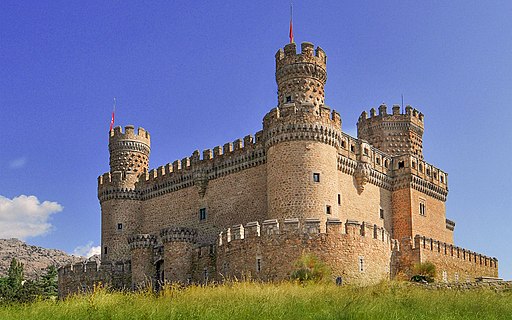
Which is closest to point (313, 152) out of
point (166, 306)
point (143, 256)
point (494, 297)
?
point (143, 256)

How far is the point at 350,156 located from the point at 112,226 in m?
15.0

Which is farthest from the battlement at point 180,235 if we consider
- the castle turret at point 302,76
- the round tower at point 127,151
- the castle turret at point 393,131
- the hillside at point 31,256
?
the hillside at point 31,256

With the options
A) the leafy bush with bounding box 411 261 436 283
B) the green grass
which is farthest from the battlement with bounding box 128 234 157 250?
the green grass

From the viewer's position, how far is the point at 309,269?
2556 cm

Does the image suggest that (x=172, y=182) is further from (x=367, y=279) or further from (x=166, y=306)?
(x=166, y=306)

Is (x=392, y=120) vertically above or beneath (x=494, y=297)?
above

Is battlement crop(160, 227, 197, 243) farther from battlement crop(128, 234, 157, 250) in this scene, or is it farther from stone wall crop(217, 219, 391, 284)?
stone wall crop(217, 219, 391, 284)

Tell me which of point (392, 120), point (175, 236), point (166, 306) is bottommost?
point (166, 306)

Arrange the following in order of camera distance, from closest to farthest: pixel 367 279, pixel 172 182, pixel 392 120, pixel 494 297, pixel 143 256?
pixel 494 297, pixel 367 279, pixel 143 256, pixel 172 182, pixel 392 120

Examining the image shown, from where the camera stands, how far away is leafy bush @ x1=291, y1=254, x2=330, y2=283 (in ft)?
82.4

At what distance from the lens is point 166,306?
53.9ft

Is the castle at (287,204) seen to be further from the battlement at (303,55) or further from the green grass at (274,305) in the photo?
the green grass at (274,305)

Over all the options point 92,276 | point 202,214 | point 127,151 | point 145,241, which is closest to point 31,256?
point 127,151

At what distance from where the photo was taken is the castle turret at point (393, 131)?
4181 cm
